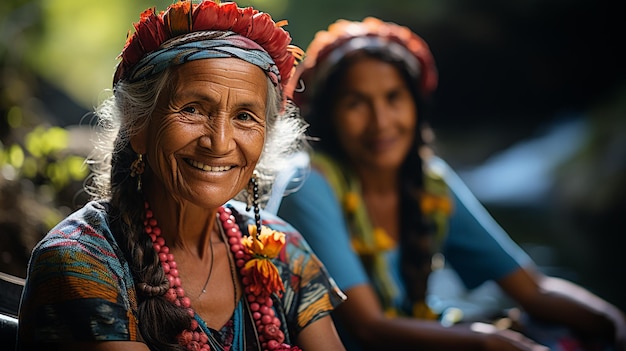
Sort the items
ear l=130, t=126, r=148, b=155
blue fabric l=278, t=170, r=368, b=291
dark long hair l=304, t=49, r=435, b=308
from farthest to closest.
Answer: dark long hair l=304, t=49, r=435, b=308
blue fabric l=278, t=170, r=368, b=291
ear l=130, t=126, r=148, b=155

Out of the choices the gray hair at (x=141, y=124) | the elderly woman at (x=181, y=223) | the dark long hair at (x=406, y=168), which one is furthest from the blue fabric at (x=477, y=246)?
the elderly woman at (x=181, y=223)

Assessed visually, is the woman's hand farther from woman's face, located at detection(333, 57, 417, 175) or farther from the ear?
the ear

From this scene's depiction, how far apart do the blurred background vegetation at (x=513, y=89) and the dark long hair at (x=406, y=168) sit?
9.80 feet

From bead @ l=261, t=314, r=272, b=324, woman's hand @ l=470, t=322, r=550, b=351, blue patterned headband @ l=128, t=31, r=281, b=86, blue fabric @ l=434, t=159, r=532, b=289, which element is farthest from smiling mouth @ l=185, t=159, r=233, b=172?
blue fabric @ l=434, t=159, r=532, b=289

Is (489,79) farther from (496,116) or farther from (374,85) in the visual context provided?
(374,85)

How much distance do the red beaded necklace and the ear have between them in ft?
0.54

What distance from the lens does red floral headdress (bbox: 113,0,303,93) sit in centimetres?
198

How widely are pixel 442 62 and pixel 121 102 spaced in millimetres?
11960

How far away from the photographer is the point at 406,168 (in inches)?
145

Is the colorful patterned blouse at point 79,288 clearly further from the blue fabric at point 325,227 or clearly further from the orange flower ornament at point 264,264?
the blue fabric at point 325,227

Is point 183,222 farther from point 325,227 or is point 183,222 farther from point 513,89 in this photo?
point 513,89

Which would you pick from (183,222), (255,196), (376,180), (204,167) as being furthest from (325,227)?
(204,167)

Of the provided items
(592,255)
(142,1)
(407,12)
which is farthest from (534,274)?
(407,12)

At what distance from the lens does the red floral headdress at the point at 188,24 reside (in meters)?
1.98
